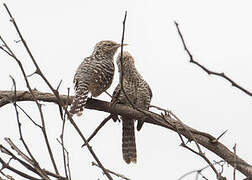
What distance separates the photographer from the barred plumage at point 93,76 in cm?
577

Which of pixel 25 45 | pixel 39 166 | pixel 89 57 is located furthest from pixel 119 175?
pixel 89 57

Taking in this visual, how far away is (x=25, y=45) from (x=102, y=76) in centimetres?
359

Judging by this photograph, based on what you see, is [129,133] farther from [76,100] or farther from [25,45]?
[25,45]

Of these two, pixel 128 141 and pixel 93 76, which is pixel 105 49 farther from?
pixel 128 141

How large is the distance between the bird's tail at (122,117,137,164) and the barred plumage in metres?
0.96

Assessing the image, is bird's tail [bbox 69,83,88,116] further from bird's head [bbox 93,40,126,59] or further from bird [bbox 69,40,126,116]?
bird's head [bbox 93,40,126,59]

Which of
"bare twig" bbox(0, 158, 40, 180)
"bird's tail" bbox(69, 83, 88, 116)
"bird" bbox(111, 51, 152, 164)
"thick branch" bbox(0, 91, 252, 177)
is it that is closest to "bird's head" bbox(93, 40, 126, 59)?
"bird" bbox(111, 51, 152, 164)

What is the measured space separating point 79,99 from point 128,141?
5.86ft

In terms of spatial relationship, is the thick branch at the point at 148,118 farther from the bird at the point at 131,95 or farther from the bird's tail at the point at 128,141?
the bird's tail at the point at 128,141

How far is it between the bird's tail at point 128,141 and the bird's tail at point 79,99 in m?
1.31

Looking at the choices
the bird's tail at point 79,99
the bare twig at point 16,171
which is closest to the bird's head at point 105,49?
the bird's tail at point 79,99

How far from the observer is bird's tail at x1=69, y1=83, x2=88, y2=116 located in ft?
→ 17.1

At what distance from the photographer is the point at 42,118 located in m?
2.64

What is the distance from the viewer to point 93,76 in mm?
6047
